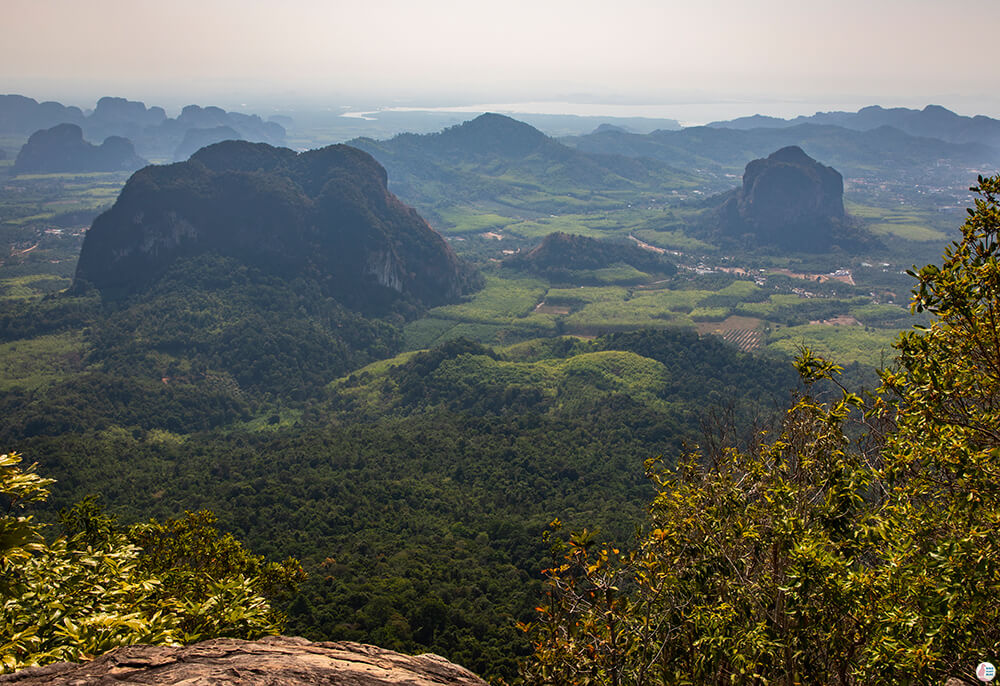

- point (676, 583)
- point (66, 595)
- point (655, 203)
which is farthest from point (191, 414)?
point (655, 203)

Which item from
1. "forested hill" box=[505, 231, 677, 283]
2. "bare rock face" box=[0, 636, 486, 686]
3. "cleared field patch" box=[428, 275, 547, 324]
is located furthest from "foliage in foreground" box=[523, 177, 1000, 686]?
"forested hill" box=[505, 231, 677, 283]

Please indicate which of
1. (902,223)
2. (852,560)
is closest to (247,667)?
(852,560)

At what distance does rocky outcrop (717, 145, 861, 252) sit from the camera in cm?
13312

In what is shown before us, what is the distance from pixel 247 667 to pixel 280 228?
273ft

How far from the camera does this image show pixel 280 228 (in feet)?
273

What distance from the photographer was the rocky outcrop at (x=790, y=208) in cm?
13312

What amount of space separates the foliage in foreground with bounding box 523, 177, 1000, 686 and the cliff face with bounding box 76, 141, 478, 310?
78325 millimetres

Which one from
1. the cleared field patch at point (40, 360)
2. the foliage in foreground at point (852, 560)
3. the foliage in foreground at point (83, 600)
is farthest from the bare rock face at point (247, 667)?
the cleared field patch at point (40, 360)

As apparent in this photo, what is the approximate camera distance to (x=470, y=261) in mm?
114812

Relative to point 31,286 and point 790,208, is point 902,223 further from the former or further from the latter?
point 31,286

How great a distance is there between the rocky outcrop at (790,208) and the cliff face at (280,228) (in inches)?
2946

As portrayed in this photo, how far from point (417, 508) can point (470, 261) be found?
8394 cm

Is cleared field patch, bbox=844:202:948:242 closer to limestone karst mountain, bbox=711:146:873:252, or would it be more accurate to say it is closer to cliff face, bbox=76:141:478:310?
limestone karst mountain, bbox=711:146:873:252

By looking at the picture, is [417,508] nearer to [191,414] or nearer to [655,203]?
[191,414]
